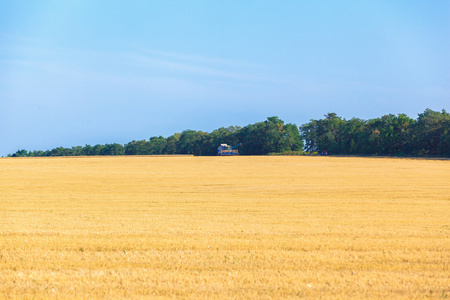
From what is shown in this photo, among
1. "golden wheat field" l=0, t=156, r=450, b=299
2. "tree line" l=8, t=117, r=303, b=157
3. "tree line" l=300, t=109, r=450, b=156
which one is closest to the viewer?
"golden wheat field" l=0, t=156, r=450, b=299

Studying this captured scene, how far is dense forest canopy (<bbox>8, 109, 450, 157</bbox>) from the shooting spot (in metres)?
82.7

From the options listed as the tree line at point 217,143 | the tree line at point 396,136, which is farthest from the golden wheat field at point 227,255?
the tree line at point 217,143

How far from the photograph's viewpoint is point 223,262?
8516 millimetres

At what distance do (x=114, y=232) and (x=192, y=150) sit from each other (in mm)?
125938

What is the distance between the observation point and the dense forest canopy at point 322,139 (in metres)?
82.7

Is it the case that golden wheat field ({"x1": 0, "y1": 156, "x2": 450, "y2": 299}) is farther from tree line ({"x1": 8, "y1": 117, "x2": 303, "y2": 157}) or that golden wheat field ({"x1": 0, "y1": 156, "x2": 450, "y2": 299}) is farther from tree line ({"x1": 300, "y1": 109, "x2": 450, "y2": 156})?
tree line ({"x1": 8, "y1": 117, "x2": 303, "y2": 157})

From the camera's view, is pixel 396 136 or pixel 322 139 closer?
pixel 396 136

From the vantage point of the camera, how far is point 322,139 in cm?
11488

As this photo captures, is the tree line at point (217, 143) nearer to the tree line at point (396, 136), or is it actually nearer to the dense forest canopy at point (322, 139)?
the dense forest canopy at point (322, 139)

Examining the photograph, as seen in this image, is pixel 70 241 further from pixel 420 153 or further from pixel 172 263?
pixel 420 153

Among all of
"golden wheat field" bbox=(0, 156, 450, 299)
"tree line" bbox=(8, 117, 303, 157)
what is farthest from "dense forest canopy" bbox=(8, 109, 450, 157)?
Result: "golden wheat field" bbox=(0, 156, 450, 299)

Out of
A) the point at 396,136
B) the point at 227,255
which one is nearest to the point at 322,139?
the point at 396,136

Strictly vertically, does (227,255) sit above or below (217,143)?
below

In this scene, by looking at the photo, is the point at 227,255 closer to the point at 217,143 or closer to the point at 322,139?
the point at 322,139
